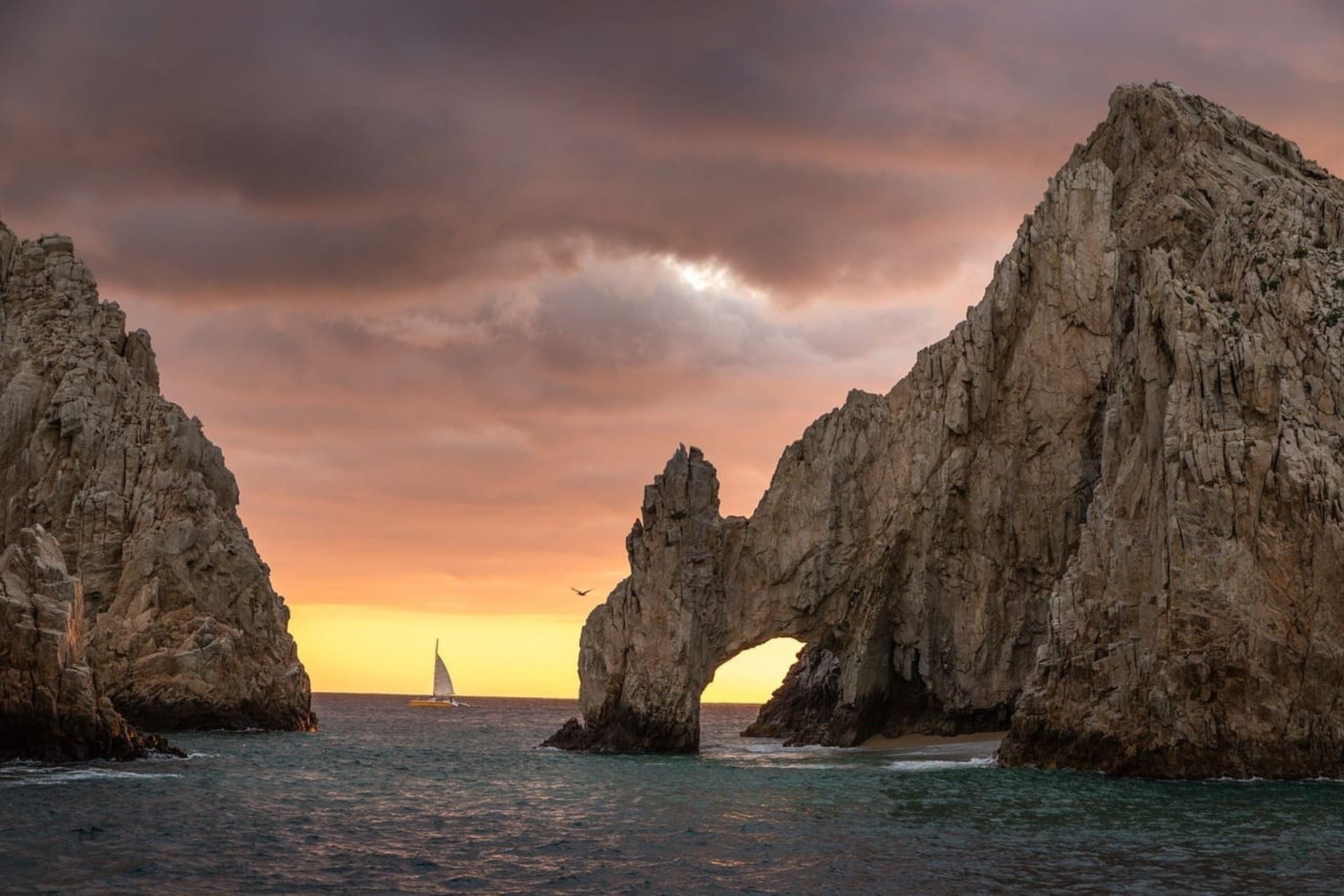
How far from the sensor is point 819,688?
94.4 m

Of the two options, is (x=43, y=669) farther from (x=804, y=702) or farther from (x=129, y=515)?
(x=804, y=702)

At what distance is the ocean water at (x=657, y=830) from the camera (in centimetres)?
2745

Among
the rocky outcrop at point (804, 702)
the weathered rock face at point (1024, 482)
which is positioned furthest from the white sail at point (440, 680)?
the weathered rock face at point (1024, 482)

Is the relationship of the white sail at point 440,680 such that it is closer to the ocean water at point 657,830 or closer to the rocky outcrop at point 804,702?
the rocky outcrop at point 804,702

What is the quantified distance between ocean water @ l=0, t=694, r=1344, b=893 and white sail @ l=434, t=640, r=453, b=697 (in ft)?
389

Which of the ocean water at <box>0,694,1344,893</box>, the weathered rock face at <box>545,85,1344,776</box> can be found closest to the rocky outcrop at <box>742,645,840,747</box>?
the weathered rock face at <box>545,85,1344,776</box>

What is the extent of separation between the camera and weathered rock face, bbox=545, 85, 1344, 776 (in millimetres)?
54250

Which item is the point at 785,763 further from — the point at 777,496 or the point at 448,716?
the point at 448,716

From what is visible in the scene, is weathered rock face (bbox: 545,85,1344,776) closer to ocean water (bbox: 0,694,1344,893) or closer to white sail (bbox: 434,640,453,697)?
ocean water (bbox: 0,694,1344,893)

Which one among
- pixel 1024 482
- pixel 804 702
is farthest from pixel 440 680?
pixel 1024 482

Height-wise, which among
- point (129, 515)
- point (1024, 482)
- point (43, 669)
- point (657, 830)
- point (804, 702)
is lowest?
point (657, 830)

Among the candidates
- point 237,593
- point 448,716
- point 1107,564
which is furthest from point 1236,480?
point 448,716

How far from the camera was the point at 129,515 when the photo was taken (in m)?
88.2

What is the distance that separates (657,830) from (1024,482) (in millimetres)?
43173
